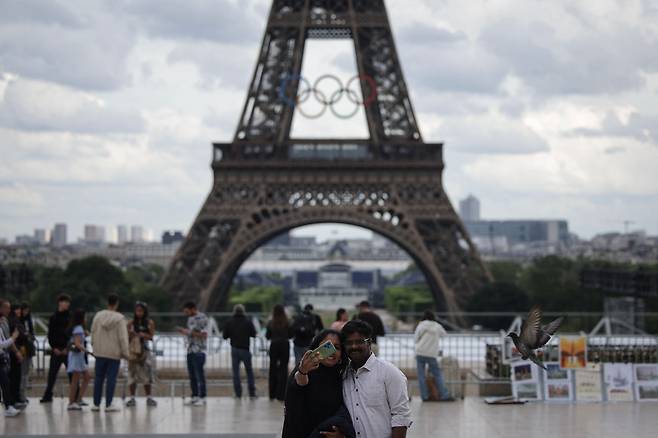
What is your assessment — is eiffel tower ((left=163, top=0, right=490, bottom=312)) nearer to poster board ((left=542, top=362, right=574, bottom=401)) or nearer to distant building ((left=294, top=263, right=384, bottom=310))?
poster board ((left=542, top=362, right=574, bottom=401))

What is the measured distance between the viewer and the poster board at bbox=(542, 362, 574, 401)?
57.5 feet

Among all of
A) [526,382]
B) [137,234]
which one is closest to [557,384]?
[526,382]

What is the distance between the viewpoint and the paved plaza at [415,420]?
47.3 ft

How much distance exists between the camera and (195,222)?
46.5 metres

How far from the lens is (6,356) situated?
15633 mm

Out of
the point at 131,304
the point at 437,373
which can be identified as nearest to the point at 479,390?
the point at 437,373

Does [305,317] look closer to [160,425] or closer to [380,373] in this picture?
[160,425]

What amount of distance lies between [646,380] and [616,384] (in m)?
0.46

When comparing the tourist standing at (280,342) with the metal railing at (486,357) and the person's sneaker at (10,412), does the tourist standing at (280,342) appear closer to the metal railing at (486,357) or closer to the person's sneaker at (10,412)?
the metal railing at (486,357)

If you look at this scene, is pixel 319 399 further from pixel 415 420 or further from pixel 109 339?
pixel 109 339

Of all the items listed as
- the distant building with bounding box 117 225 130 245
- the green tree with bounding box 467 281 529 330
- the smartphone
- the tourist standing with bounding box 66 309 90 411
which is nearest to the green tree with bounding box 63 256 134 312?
the green tree with bounding box 467 281 529 330

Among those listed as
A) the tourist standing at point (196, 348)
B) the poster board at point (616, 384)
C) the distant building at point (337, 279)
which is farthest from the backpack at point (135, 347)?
the distant building at point (337, 279)

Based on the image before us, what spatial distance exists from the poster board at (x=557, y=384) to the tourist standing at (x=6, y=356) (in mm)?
7369

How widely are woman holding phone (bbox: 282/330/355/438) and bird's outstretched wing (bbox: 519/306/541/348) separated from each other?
11.9ft
